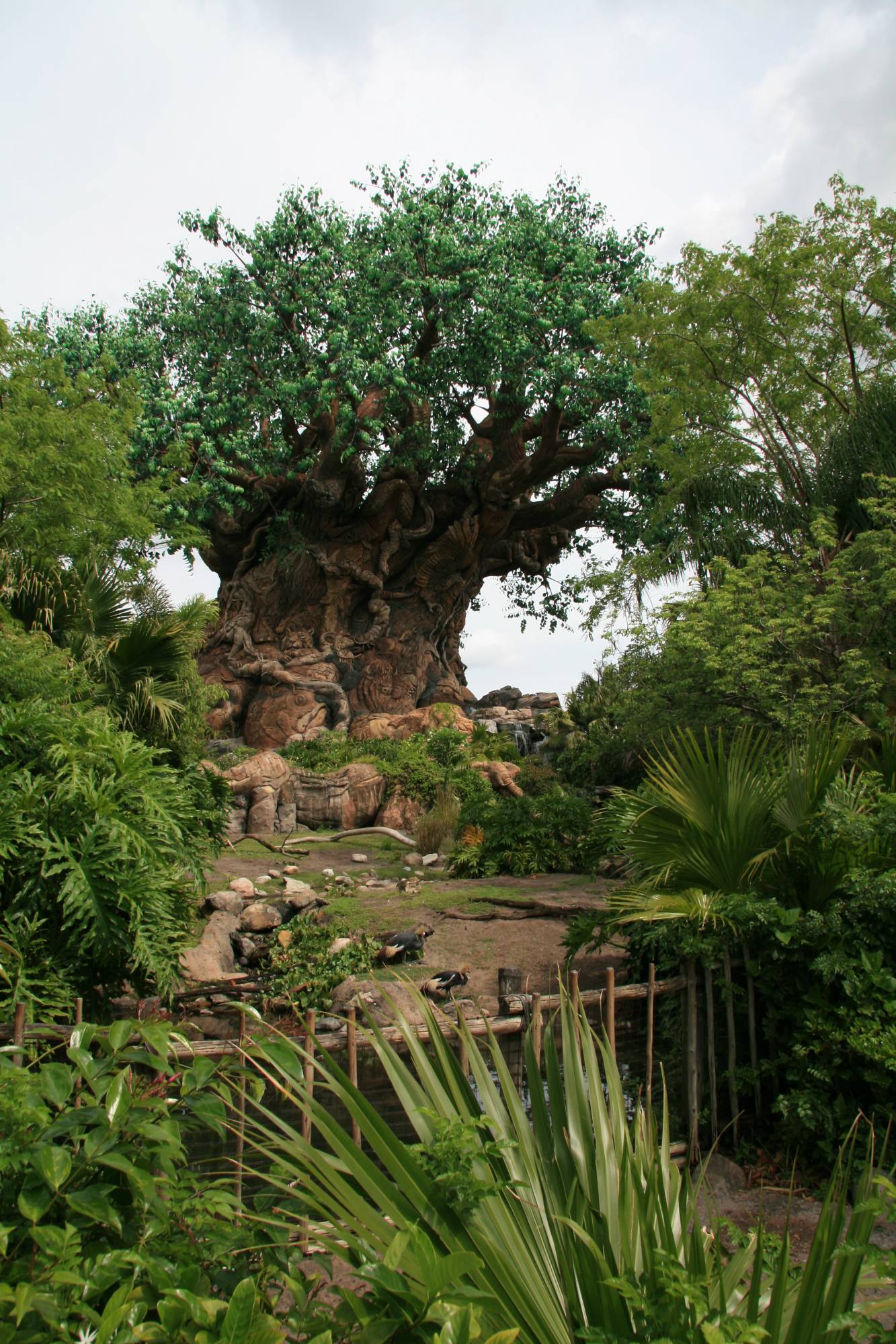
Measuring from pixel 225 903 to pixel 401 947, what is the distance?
2.04 meters

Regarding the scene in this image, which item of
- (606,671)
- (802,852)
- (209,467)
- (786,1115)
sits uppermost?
(209,467)

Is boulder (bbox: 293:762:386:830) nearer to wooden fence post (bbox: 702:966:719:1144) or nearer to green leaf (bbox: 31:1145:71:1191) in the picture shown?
wooden fence post (bbox: 702:966:719:1144)

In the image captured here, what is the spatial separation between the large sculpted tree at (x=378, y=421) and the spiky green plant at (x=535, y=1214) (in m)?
16.7

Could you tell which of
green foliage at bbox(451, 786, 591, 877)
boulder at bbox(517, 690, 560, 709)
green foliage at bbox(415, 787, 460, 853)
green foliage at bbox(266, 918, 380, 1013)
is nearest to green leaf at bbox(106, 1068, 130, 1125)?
green foliage at bbox(266, 918, 380, 1013)

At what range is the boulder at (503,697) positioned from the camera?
29.8m

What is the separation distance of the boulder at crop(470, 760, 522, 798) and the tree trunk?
22.7ft

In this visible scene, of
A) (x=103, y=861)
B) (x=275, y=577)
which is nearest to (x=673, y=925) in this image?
(x=103, y=861)

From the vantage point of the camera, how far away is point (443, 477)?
25.0m

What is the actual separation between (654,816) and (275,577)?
20.4 meters

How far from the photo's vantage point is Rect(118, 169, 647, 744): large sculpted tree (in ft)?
67.4

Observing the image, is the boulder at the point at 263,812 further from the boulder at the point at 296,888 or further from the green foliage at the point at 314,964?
the green foliage at the point at 314,964

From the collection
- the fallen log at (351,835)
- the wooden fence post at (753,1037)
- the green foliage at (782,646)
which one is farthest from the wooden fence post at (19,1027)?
the fallen log at (351,835)

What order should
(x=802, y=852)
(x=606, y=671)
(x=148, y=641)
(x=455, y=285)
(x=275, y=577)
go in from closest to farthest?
1. (x=802, y=852)
2. (x=148, y=641)
3. (x=606, y=671)
4. (x=455, y=285)
5. (x=275, y=577)

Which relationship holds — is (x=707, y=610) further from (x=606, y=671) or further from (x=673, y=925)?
(x=673, y=925)
